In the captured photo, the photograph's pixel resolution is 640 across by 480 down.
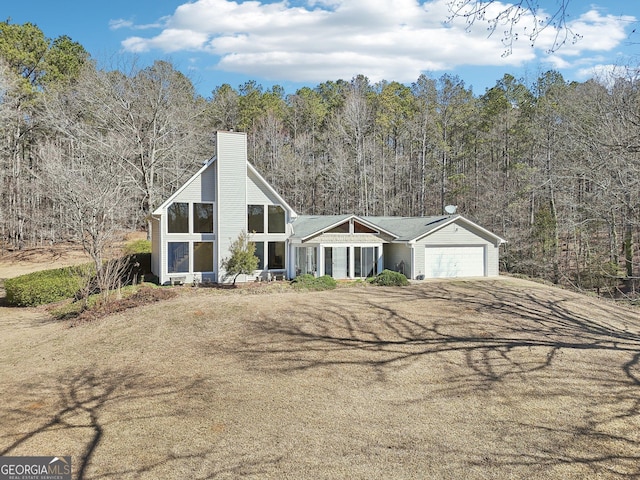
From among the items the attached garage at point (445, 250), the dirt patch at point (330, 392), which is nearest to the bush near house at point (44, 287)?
the dirt patch at point (330, 392)

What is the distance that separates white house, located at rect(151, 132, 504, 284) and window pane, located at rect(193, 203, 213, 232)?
46 mm

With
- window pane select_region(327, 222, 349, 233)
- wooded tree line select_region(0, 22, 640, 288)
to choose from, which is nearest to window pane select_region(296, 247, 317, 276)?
window pane select_region(327, 222, 349, 233)

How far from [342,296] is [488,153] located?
26895mm

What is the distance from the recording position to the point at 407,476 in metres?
5.06

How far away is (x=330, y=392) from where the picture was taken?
7.68m

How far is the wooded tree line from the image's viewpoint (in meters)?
24.1

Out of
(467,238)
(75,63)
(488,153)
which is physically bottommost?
(467,238)

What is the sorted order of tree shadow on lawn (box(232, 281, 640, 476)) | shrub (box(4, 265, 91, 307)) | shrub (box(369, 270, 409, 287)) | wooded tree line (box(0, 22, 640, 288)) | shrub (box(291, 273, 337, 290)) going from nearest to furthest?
tree shadow on lawn (box(232, 281, 640, 476))
shrub (box(4, 265, 91, 307))
shrub (box(291, 273, 337, 290))
shrub (box(369, 270, 409, 287))
wooded tree line (box(0, 22, 640, 288))

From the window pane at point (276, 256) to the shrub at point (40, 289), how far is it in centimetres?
813

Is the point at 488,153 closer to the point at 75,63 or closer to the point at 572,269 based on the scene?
the point at 572,269

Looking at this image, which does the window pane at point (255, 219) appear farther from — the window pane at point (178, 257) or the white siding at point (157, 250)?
the white siding at point (157, 250)

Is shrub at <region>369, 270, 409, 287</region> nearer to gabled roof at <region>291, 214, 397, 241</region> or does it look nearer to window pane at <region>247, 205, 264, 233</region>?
gabled roof at <region>291, 214, 397, 241</region>

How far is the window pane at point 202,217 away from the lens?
20812mm

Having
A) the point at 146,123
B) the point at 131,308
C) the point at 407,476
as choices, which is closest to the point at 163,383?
the point at 407,476
